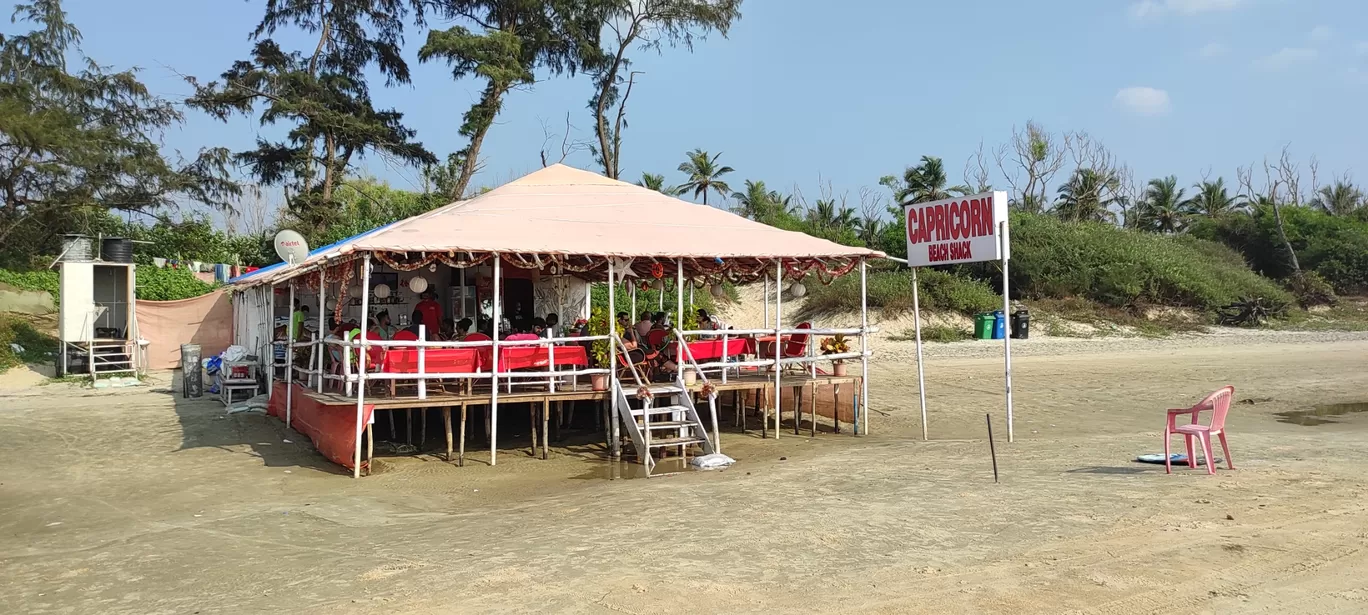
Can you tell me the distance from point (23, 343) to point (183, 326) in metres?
3.70

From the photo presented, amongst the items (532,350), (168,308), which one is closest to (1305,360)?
(532,350)

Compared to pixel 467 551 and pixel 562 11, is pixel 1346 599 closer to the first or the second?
pixel 467 551

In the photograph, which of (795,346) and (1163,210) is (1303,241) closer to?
(1163,210)

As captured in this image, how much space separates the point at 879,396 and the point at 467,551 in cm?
1263

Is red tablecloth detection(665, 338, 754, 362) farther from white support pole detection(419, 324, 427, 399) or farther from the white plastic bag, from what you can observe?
white support pole detection(419, 324, 427, 399)

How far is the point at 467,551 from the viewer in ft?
23.1

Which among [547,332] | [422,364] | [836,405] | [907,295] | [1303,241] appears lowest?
[836,405]

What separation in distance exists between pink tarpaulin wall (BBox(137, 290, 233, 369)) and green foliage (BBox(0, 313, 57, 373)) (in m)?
2.39

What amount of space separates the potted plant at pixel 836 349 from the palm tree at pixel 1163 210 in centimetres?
4692

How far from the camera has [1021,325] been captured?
28781 millimetres

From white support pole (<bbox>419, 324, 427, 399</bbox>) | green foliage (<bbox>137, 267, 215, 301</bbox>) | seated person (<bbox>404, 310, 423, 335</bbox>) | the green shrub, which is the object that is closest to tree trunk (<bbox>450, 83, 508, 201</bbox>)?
green foliage (<bbox>137, 267, 215, 301</bbox>)

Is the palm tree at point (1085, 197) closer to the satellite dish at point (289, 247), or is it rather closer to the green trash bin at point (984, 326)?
the green trash bin at point (984, 326)

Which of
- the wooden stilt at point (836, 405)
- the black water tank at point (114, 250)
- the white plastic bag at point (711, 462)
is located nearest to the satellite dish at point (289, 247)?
the black water tank at point (114, 250)

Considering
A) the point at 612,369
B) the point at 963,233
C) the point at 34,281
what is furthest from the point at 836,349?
the point at 34,281
